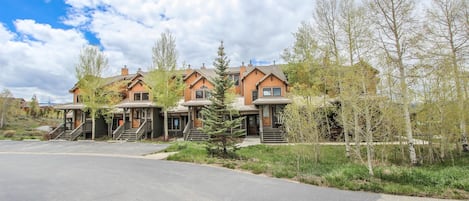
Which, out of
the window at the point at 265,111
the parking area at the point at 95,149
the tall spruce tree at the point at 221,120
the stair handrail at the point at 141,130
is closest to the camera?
the tall spruce tree at the point at 221,120

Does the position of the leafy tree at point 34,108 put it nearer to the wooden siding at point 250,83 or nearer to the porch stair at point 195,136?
the porch stair at point 195,136

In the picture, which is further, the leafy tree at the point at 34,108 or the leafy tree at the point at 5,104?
the leafy tree at the point at 34,108

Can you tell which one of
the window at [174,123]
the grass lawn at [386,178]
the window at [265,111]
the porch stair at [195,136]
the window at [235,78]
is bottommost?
the grass lawn at [386,178]

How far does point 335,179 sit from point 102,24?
18144 millimetres

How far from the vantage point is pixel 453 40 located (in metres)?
11.6

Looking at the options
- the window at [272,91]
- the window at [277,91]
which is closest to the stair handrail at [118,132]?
the window at [272,91]

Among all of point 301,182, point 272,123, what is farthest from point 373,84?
point 272,123

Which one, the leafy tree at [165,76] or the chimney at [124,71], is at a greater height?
the chimney at [124,71]

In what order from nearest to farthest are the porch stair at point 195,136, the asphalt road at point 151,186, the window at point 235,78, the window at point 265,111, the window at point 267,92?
the asphalt road at point 151,186
the porch stair at point 195,136
the window at point 265,111
the window at point 267,92
the window at point 235,78

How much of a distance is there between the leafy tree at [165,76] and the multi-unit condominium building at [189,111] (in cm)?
160

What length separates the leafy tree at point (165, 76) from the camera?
2211cm

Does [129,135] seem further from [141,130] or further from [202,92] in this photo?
[202,92]

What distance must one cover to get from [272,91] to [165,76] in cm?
1071

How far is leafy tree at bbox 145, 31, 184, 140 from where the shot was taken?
Answer: 22109mm
